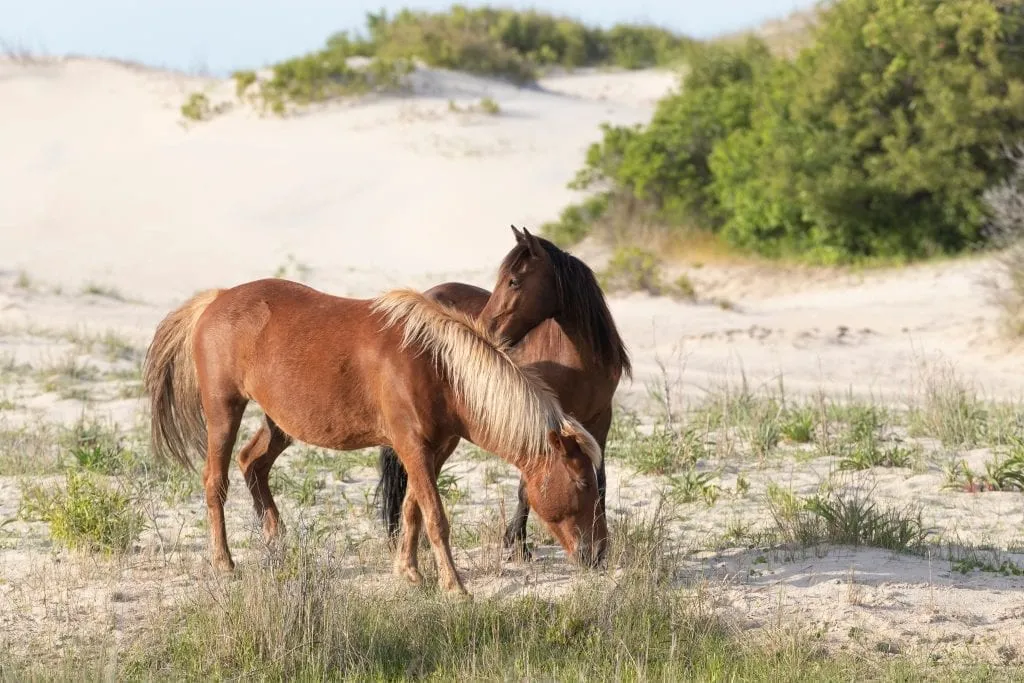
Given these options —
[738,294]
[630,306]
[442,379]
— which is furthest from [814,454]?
[738,294]

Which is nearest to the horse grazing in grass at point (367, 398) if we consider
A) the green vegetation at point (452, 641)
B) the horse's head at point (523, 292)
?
the horse's head at point (523, 292)

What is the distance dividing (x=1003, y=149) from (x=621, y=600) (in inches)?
598

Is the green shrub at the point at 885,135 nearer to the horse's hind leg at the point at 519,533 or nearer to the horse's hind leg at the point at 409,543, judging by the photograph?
the horse's hind leg at the point at 519,533

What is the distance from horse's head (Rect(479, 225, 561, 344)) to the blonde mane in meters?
0.23

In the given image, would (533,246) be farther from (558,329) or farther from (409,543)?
(409,543)

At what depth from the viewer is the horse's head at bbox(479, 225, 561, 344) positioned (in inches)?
231

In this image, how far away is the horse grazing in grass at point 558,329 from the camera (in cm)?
589

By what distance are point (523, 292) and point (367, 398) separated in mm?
877

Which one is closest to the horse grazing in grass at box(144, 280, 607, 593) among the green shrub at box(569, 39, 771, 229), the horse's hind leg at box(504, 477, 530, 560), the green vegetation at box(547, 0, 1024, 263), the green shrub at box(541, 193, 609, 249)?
the horse's hind leg at box(504, 477, 530, 560)

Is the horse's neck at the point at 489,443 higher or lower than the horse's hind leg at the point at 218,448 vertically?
higher

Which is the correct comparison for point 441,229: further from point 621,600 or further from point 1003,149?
point 621,600

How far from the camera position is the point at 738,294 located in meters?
19.3

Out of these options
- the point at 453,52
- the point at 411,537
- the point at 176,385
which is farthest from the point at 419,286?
the point at 411,537

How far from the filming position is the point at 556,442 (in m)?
5.22
